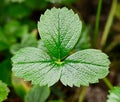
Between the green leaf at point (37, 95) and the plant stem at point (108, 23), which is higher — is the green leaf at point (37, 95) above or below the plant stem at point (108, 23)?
below

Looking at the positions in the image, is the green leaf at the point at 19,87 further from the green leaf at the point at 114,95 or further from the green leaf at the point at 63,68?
the green leaf at the point at 114,95

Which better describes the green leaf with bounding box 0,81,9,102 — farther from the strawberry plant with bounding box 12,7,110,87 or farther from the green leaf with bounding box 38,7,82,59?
the green leaf with bounding box 38,7,82,59

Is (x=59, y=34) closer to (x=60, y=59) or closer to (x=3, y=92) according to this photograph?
(x=60, y=59)

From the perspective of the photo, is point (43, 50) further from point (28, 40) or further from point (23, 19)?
point (23, 19)

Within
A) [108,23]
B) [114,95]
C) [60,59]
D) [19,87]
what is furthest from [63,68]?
[108,23]

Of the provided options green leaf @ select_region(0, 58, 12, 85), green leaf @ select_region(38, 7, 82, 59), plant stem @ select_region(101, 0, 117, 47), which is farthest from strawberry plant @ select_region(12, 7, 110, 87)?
plant stem @ select_region(101, 0, 117, 47)

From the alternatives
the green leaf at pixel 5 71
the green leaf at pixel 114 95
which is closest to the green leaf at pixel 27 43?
the green leaf at pixel 5 71

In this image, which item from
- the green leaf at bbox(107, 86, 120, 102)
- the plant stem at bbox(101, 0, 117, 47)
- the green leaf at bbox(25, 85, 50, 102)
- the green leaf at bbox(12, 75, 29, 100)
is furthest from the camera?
the plant stem at bbox(101, 0, 117, 47)

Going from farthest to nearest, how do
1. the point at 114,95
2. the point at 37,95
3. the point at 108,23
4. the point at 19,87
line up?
the point at 108,23
the point at 19,87
the point at 37,95
the point at 114,95
